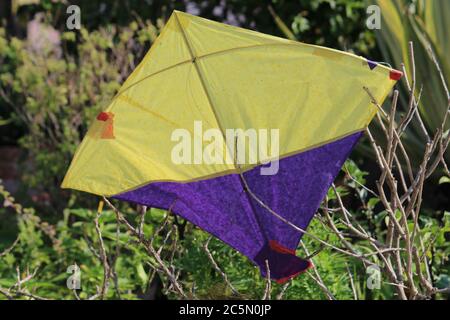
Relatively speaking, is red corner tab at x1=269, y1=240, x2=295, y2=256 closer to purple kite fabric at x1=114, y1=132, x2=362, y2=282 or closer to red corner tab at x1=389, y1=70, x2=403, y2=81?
purple kite fabric at x1=114, y1=132, x2=362, y2=282

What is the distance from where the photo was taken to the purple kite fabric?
301 centimetres

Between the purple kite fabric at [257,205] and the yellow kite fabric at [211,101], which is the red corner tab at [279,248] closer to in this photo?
the purple kite fabric at [257,205]

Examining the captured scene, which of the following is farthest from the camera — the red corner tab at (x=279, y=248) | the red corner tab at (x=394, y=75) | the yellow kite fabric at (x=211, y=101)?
the red corner tab at (x=279, y=248)

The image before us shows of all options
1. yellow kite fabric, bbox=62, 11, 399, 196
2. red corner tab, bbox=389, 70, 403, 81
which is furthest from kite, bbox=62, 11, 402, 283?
red corner tab, bbox=389, 70, 403, 81

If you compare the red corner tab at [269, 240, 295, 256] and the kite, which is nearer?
the kite

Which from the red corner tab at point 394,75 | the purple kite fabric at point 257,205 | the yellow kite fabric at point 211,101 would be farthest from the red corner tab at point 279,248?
the red corner tab at point 394,75

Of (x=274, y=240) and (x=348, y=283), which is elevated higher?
(x=274, y=240)

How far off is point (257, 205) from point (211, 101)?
41 centimetres

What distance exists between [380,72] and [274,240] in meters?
0.72

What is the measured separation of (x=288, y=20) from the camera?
6398 millimetres

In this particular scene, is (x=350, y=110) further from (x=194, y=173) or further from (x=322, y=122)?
(x=194, y=173)

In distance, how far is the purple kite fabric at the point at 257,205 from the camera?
3.01m

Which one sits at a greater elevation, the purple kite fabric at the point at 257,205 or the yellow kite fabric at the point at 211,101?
the yellow kite fabric at the point at 211,101
